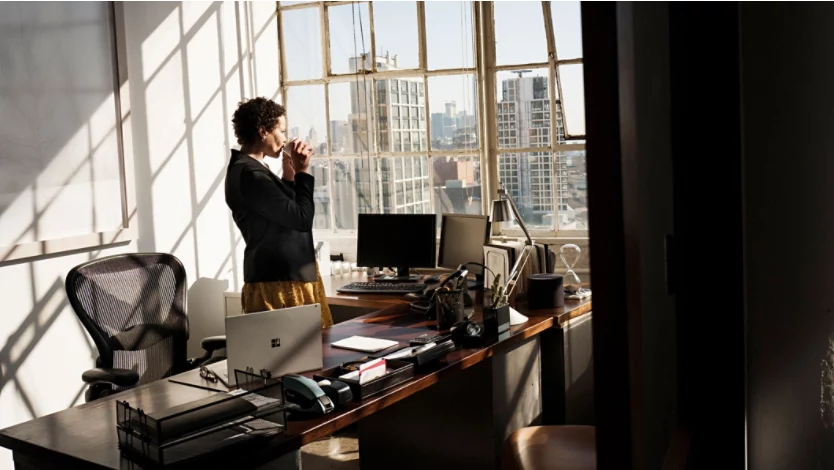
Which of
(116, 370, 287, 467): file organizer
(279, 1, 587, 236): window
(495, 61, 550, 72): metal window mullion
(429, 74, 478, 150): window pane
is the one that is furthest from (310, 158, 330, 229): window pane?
(116, 370, 287, 467): file organizer

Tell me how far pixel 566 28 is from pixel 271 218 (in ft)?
7.39

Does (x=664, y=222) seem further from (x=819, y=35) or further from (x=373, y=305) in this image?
(x=373, y=305)

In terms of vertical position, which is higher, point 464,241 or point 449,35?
point 449,35

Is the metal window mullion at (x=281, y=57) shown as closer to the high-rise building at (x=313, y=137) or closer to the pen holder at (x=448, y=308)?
the high-rise building at (x=313, y=137)

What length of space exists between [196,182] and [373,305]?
1.52 m

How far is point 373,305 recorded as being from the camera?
161 inches

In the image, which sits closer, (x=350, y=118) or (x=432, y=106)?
(x=432, y=106)

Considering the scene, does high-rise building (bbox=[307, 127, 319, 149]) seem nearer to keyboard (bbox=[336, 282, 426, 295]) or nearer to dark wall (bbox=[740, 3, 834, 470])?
keyboard (bbox=[336, 282, 426, 295])

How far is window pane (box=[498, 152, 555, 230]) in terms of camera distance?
15.9ft

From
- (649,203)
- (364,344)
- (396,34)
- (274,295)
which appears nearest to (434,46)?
(396,34)

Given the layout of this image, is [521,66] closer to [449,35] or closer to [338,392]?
[449,35]

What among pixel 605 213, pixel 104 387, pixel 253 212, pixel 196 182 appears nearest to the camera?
pixel 605 213

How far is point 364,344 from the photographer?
289cm

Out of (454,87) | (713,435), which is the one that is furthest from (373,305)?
(713,435)
